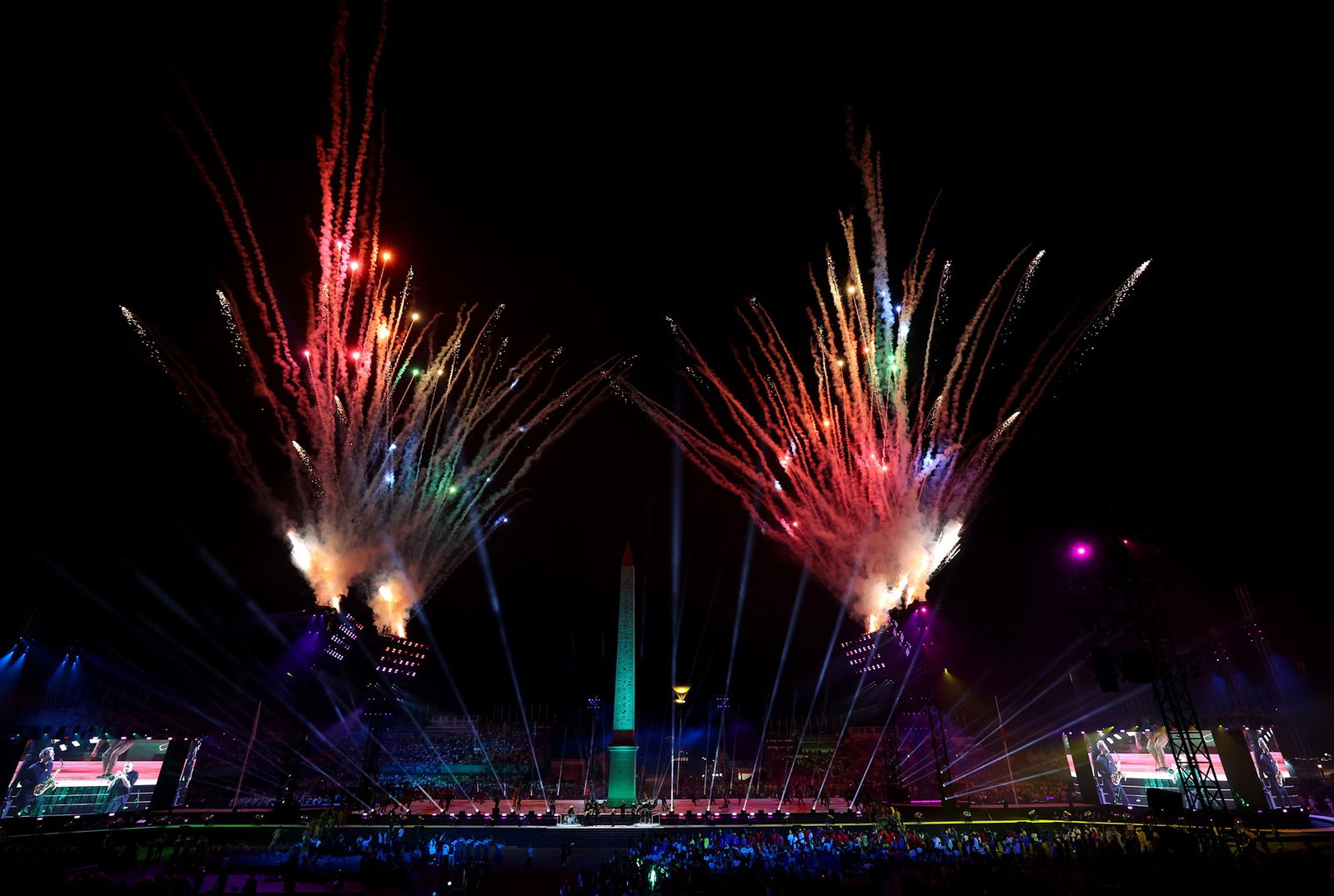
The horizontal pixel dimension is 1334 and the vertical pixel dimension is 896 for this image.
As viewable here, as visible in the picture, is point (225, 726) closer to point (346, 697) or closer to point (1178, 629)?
point (346, 697)

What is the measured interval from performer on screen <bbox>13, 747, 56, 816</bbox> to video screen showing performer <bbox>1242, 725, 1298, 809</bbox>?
143ft

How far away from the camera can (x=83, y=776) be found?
78.4ft

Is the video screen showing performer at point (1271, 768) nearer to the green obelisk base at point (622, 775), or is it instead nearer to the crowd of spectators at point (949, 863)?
the crowd of spectators at point (949, 863)

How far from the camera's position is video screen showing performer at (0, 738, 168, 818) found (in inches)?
860

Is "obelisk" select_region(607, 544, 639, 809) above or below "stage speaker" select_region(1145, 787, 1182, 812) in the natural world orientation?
above

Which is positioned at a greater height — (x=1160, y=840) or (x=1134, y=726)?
(x=1134, y=726)

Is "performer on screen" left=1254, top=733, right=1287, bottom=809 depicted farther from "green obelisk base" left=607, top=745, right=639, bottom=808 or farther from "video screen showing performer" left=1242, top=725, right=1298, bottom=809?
"green obelisk base" left=607, top=745, right=639, bottom=808

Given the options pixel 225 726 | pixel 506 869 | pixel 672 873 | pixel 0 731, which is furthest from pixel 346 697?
pixel 672 873

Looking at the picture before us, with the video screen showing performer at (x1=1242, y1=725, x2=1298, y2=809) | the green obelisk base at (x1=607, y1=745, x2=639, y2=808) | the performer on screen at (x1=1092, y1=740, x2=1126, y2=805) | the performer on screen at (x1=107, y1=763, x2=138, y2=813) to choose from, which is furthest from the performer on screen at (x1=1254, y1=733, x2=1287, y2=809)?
the performer on screen at (x1=107, y1=763, x2=138, y2=813)

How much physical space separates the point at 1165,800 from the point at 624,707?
2804 centimetres

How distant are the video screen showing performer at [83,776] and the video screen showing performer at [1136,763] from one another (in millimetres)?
40811

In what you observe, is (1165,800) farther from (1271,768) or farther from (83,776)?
(83,776)

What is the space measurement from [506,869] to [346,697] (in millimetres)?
21409

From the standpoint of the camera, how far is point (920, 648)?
2427 centimetres
